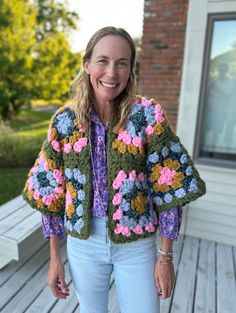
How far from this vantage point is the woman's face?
1041 mm

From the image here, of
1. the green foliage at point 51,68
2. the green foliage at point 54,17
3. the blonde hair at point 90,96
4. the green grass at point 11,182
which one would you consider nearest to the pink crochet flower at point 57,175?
the blonde hair at point 90,96

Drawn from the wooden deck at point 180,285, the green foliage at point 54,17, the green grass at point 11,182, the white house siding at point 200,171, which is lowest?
the green grass at point 11,182

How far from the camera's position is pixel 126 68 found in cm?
108

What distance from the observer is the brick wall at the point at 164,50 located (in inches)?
124

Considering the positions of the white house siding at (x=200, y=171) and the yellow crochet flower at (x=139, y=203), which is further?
the white house siding at (x=200, y=171)

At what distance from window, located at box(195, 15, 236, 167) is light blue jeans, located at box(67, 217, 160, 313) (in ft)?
6.99

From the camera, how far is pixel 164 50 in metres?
3.25

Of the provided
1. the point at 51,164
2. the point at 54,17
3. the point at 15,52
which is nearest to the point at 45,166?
the point at 51,164

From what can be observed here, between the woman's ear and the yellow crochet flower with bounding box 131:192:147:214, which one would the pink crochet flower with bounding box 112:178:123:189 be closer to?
the yellow crochet flower with bounding box 131:192:147:214

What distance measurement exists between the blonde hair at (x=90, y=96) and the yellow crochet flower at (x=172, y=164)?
0.64 ft

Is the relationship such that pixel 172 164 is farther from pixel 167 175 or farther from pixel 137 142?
pixel 137 142

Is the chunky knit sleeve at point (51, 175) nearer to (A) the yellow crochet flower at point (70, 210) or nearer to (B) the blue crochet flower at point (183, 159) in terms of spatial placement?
(A) the yellow crochet flower at point (70, 210)

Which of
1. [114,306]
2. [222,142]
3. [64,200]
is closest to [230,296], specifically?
[114,306]

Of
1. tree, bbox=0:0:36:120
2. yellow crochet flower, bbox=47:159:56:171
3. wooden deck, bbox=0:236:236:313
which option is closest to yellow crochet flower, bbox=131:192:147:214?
yellow crochet flower, bbox=47:159:56:171
